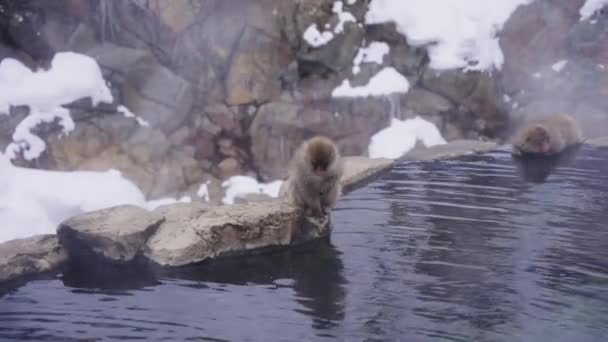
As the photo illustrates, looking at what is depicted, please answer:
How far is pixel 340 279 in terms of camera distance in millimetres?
4270

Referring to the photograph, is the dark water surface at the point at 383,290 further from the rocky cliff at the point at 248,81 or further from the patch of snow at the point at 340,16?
the patch of snow at the point at 340,16


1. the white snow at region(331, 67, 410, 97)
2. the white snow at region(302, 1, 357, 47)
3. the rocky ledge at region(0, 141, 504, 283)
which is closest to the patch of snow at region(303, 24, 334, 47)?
the white snow at region(302, 1, 357, 47)

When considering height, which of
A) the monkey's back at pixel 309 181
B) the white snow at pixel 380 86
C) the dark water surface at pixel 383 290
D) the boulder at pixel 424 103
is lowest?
the dark water surface at pixel 383 290

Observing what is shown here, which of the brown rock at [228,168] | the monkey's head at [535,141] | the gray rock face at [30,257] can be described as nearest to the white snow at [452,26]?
the monkey's head at [535,141]

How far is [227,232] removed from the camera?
477cm

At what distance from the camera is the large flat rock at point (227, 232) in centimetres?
457

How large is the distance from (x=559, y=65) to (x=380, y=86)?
3.68 metres

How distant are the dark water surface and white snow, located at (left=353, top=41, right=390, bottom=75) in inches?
217

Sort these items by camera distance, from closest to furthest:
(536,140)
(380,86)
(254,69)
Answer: (536,140), (254,69), (380,86)

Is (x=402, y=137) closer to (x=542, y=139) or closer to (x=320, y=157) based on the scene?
(x=542, y=139)

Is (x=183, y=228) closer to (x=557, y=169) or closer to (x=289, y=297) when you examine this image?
(x=289, y=297)

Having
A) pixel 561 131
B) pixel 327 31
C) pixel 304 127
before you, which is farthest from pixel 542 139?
pixel 327 31

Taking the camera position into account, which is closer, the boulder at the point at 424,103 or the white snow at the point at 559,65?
the boulder at the point at 424,103

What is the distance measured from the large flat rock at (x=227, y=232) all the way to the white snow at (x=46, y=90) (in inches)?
158
